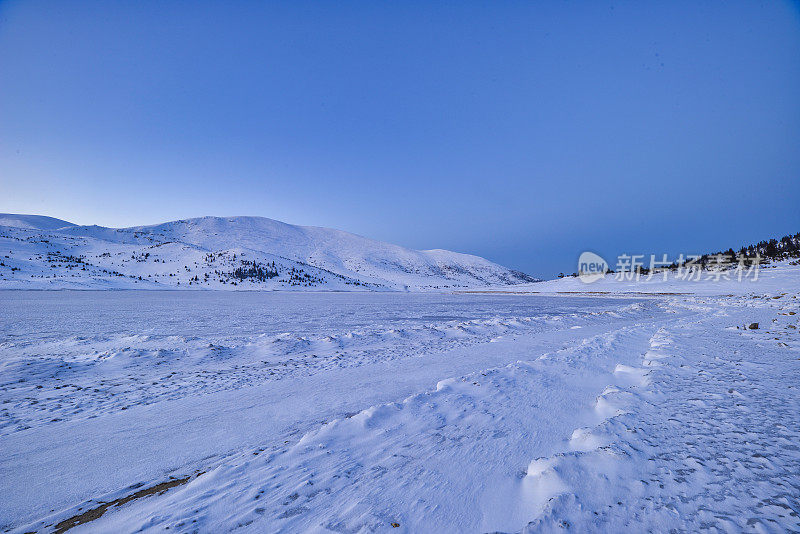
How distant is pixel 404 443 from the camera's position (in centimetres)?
362

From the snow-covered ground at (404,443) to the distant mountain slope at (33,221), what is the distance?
191m

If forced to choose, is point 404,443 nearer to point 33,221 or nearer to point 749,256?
point 749,256

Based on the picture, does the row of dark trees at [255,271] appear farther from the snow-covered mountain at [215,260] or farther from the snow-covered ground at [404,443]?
the snow-covered ground at [404,443]

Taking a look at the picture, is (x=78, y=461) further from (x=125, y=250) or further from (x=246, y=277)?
(x=125, y=250)

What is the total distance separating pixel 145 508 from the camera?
2.64 meters

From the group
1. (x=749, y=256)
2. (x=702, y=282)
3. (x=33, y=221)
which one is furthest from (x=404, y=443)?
(x=33, y=221)

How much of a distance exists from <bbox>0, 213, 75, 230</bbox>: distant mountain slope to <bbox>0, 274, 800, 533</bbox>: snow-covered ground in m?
191

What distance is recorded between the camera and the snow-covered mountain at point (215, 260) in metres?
55.0

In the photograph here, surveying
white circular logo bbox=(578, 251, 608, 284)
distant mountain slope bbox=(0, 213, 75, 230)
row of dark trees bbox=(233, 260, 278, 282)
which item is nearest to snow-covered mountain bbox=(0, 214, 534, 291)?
row of dark trees bbox=(233, 260, 278, 282)

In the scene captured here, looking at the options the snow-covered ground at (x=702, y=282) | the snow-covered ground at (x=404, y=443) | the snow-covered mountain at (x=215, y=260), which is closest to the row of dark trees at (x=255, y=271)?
the snow-covered mountain at (x=215, y=260)

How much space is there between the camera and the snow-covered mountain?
55.0m

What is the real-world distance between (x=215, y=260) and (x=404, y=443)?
3160 inches

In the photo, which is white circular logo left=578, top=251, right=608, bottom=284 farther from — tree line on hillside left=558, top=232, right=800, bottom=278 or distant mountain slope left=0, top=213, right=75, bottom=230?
distant mountain slope left=0, top=213, right=75, bottom=230

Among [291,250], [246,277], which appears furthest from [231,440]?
[291,250]
